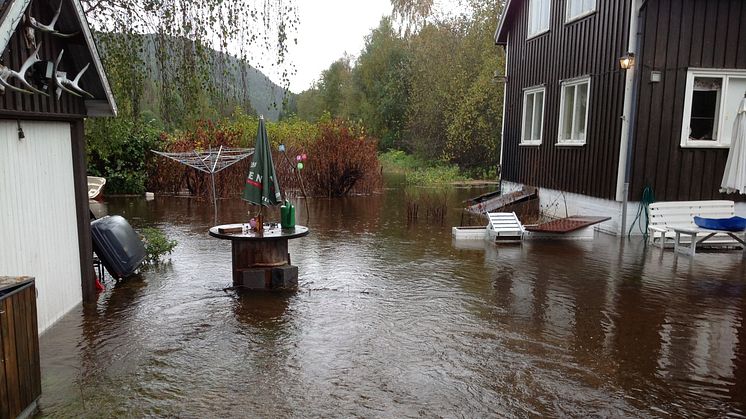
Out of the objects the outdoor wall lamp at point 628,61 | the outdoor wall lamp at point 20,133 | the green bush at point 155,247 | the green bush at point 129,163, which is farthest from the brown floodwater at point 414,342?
the green bush at point 129,163

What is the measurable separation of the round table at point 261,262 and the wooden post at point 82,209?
1.44 meters

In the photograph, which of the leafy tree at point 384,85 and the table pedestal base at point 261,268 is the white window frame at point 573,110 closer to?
the table pedestal base at point 261,268

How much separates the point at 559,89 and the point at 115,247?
1072 cm

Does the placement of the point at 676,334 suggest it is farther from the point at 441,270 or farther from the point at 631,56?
the point at 631,56

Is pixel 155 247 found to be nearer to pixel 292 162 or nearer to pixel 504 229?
pixel 504 229

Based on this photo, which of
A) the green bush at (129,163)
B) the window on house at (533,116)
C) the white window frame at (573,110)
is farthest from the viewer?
the green bush at (129,163)

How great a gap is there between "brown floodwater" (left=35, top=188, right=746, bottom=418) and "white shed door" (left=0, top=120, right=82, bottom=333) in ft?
1.22

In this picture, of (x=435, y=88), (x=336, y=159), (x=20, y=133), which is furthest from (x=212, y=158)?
(x=435, y=88)

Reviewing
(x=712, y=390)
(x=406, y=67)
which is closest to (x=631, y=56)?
(x=712, y=390)

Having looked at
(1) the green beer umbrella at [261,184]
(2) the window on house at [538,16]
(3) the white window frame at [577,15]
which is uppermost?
(2) the window on house at [538,16]

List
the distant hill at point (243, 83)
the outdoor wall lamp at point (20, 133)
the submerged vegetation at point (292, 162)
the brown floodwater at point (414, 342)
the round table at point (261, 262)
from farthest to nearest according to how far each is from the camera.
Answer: the submerged vegetation at point (292, 162) < the round table at point (261, 262) < the distant hill at point (243, 83) < the outdoor wall lamp at point (20, 133) < the brown floodwater at point (414, 342)

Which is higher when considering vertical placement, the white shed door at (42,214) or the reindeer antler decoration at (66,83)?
the reindeer antler decoration at (66,83)

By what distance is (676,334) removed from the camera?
5734 mm

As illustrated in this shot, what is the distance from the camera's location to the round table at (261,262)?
7.19 metres
